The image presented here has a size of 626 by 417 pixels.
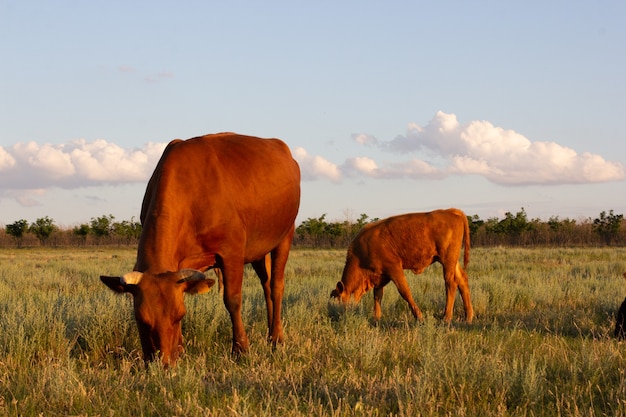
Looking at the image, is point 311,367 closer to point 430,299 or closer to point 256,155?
point 256,155

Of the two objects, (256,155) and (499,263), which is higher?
(256,155)

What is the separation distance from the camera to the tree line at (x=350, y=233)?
53.2 metres

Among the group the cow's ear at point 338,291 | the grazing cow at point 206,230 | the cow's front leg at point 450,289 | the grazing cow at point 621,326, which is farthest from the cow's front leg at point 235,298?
the cow's front leg at point 450,289

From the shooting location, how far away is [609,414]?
14.3 ft

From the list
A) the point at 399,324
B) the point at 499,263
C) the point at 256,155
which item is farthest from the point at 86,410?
the point at 499,263

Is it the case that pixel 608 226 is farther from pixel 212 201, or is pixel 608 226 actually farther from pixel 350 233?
pixel 212 201

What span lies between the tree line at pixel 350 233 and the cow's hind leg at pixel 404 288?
142ft

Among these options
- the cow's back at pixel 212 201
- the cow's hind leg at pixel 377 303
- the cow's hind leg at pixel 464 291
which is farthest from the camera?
the cow's hind leg at pixel 464 291

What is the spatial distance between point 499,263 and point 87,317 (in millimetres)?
19138

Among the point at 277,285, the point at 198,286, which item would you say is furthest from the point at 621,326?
the point at 198,286

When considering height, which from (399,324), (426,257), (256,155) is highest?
(256,155)

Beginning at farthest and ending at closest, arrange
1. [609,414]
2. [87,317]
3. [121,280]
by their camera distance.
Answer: [87,317] < [121,280] < [609,414]

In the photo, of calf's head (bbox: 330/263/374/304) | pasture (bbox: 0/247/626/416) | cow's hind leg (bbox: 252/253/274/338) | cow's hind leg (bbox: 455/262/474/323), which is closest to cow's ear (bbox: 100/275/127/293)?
pasture (bbox: 0/247/626/416)

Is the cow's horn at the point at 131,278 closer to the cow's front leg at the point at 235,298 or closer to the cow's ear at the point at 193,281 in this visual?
the cow's ear at the point at 193,281
